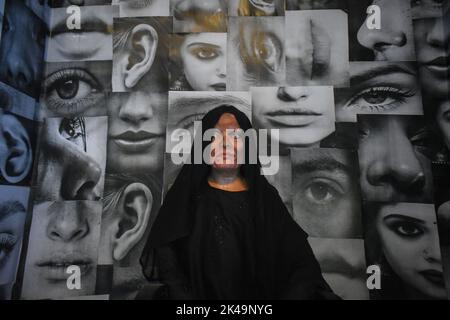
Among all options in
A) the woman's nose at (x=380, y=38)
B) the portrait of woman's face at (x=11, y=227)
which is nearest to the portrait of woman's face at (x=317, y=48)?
the woman's nose at (x=380, y=38)

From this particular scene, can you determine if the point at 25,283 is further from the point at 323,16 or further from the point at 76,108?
the point at 323,16

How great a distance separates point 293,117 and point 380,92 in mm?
612

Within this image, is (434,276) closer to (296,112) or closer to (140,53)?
(296,112)

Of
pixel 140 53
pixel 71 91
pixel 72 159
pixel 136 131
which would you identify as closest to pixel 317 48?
pixel 140 53

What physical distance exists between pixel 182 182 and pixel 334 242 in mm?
1042

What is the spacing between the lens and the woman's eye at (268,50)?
2100 mm

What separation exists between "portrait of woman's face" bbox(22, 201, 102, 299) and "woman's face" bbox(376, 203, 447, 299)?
188cm

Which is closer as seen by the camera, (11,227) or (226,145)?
(226,145)

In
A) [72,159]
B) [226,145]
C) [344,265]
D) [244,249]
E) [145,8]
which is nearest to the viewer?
[244,249]

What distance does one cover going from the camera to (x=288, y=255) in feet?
5.33

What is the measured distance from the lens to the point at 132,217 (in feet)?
6.52

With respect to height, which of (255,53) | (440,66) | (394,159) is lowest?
(394,159)

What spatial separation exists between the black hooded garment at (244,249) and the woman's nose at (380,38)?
4.11ft
